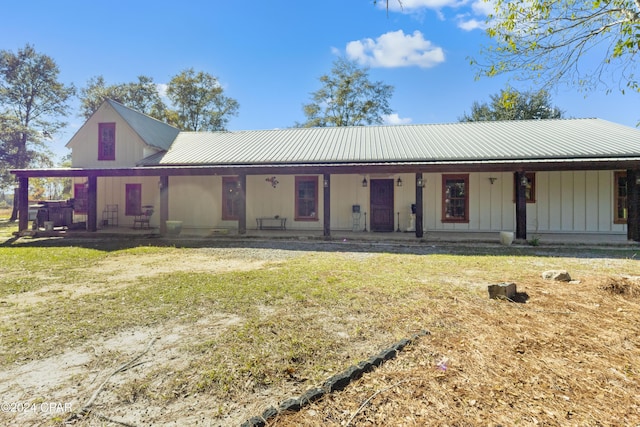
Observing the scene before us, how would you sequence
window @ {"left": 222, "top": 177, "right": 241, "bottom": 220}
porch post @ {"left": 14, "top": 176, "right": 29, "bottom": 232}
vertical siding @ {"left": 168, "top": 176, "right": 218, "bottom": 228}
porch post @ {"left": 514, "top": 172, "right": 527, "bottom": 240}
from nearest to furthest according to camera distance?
porch post @ {"left": 514, "top": 172, "right": 527, "bottom": 240} → porch post @ {"left": 14, "top": 176, "right": 29, "bottom": 232} → window @ {"left": 222, "top": 177, "right": 241, "bottom": 220} → vertical siding @ {"left": 168, "top": 176, "right": 218, "bottom": 228}

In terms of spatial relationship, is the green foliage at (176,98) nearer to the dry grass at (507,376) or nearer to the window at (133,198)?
the window at (133,198)

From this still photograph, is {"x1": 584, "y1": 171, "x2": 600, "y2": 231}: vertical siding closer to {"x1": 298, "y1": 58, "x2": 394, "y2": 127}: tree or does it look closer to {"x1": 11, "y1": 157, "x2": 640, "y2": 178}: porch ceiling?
{"x1": 11, "y1": 157, "x2": 640, "y2": 178}: porch ceiling

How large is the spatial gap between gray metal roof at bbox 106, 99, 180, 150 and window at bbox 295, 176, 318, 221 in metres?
7.25

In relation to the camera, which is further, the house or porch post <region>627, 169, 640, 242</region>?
the house

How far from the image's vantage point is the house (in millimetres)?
10664

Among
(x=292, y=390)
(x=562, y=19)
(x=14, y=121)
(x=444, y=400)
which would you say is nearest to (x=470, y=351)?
(x=444, y=400)

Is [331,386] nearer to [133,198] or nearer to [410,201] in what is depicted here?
[410,201]

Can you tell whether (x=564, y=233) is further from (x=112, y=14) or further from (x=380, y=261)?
(x=112, y=14)

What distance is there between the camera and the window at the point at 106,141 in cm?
1409

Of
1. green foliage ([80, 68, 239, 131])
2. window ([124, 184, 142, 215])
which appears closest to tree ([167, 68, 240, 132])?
green foliage ([80, 68, 239, 131])

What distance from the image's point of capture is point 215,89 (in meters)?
29.3

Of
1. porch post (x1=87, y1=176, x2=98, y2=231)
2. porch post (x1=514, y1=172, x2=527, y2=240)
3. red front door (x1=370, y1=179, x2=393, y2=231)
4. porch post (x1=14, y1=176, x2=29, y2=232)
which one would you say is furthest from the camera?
red front door (x1=370, y1=179, x2=393, y2=231)

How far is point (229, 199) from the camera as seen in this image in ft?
44.4

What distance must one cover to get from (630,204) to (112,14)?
1727 centimetres
